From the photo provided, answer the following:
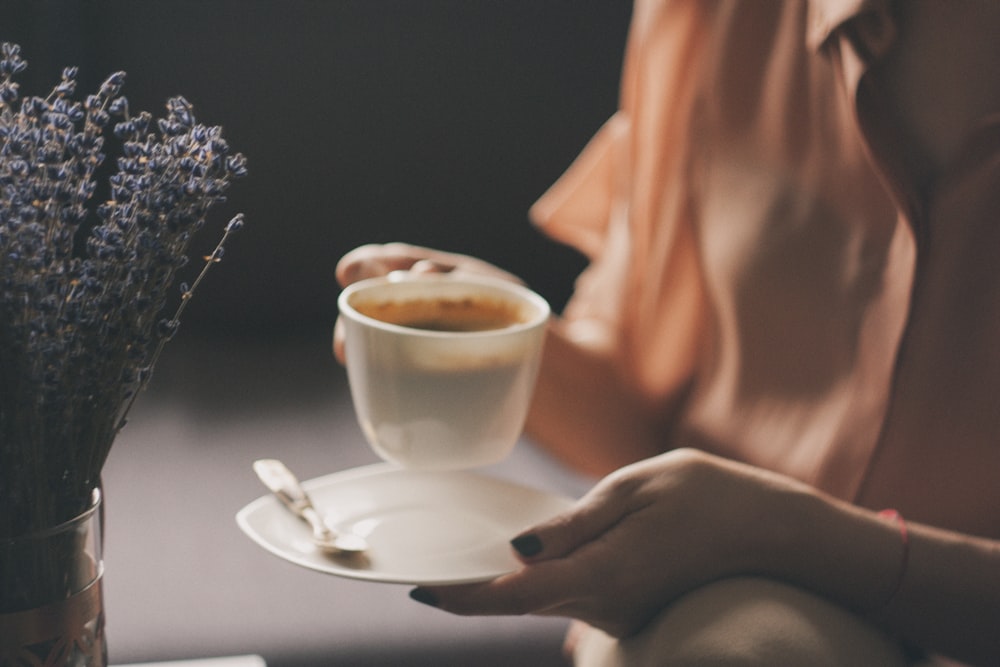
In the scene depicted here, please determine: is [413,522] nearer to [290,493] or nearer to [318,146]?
[290,493]

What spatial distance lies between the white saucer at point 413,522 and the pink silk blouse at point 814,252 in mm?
290

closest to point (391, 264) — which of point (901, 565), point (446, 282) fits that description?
point (446, 282)

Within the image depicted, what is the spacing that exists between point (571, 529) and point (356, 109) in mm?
1067

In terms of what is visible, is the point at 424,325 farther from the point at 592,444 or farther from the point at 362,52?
the point at 362,52

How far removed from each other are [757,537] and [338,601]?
453mm

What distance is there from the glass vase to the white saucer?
0.11 meters

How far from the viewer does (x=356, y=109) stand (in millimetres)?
1648

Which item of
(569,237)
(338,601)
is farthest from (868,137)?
(338,601)

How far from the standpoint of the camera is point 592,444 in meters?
1.10

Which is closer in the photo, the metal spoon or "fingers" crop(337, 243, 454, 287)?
the metal spoon

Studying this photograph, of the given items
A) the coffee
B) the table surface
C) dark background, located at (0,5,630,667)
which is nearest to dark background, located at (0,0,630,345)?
dark background, located at (0,5,630,667)

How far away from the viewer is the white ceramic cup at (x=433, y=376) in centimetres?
71

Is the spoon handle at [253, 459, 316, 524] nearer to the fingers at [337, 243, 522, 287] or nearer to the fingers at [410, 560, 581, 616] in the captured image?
the fingers at [410, 560, 581, 616]

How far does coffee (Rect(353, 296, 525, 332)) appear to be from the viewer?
2.67 ft
